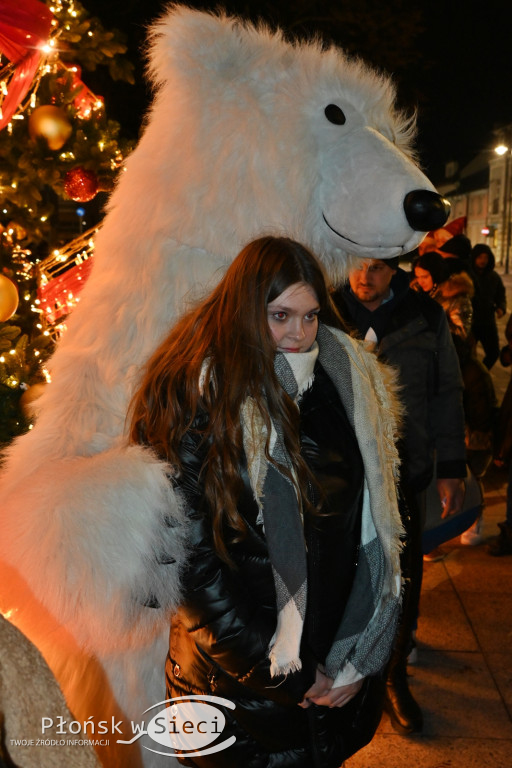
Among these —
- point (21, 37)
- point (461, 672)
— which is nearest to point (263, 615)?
point (461, 672)

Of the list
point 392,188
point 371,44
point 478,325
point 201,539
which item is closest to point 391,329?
point 392,188

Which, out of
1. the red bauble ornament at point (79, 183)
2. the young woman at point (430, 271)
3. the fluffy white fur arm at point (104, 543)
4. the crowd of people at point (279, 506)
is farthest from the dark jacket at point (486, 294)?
the fluffy white fur arm at point (104, 543)

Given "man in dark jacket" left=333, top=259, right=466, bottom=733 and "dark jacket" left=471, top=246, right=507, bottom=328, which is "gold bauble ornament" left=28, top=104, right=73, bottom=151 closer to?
"man in dark jacket" left=333, top=259, right=466, bottom=733

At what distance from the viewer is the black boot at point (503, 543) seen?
4.94 meters

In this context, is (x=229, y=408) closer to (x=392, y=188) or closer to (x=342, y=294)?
(x=392, y=188)

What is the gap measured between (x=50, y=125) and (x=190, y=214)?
1.56 m

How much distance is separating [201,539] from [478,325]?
6558 mm

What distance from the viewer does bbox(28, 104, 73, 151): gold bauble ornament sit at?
3518mm

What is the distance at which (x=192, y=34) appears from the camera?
2.45 meters

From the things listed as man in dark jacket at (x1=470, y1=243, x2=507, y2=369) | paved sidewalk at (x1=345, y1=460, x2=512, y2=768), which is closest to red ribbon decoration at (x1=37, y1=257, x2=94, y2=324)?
paved sidewalk at (x1=345, y1=460, x2=512, y2=768)

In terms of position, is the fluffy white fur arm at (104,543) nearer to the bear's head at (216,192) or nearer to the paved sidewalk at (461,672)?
the bear's head at (216,192)

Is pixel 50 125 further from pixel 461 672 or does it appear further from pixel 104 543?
pixel 461 672

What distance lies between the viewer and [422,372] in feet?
10.9

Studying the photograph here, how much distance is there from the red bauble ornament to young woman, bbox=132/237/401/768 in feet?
6.13
